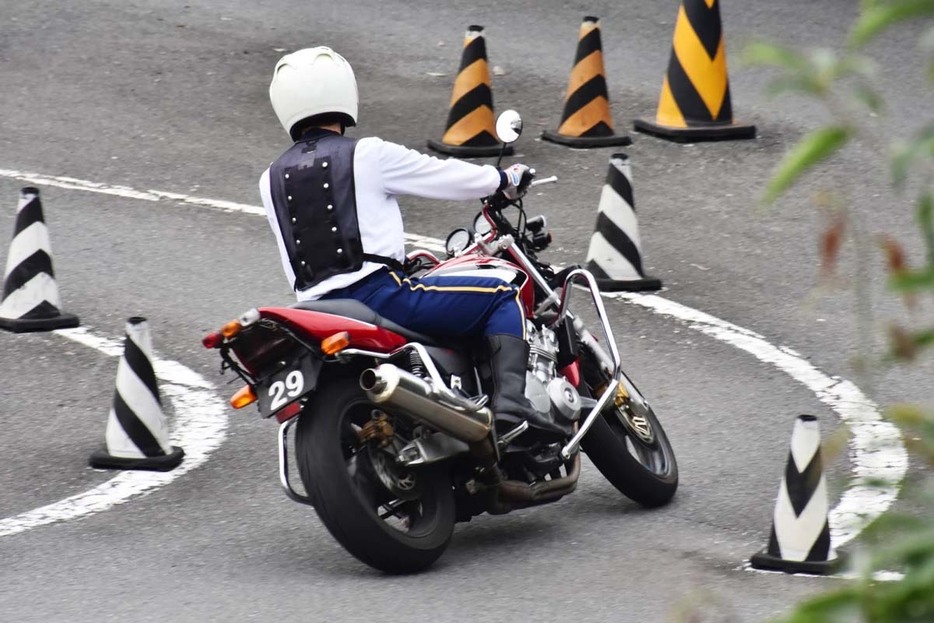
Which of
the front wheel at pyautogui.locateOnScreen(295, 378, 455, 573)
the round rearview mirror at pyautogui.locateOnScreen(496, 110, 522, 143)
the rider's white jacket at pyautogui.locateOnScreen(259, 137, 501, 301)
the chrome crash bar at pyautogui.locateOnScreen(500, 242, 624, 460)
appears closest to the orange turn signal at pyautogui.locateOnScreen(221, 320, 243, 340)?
the front wheel at pyautogui.locateOnScreen(295, 378, 455, 573)

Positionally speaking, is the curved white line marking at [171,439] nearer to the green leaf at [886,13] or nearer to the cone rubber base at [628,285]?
the cone rubber base at [628,285]

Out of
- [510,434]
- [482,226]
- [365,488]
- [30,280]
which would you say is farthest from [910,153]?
[30,280]

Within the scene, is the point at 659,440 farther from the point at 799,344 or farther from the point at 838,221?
the point at 838,221

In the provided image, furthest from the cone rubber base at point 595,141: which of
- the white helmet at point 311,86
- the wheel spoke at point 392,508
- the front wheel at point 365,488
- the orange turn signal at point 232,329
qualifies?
the orange turn signal at point 232,329

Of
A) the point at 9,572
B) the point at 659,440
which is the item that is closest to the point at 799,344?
the point at 659,440

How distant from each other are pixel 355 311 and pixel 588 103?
5885mm

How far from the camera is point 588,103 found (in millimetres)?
10633

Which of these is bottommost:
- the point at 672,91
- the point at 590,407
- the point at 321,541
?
the point at 321,541

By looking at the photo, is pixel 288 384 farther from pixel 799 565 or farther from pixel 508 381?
pixel 799 565

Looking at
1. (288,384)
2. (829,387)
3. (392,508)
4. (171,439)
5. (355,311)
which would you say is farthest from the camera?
(829,387)

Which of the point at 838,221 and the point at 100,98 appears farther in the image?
the point at 100,98

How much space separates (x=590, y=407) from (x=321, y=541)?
106 centimetres

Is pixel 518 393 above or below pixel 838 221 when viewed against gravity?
below

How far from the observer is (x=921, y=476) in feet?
18.5
